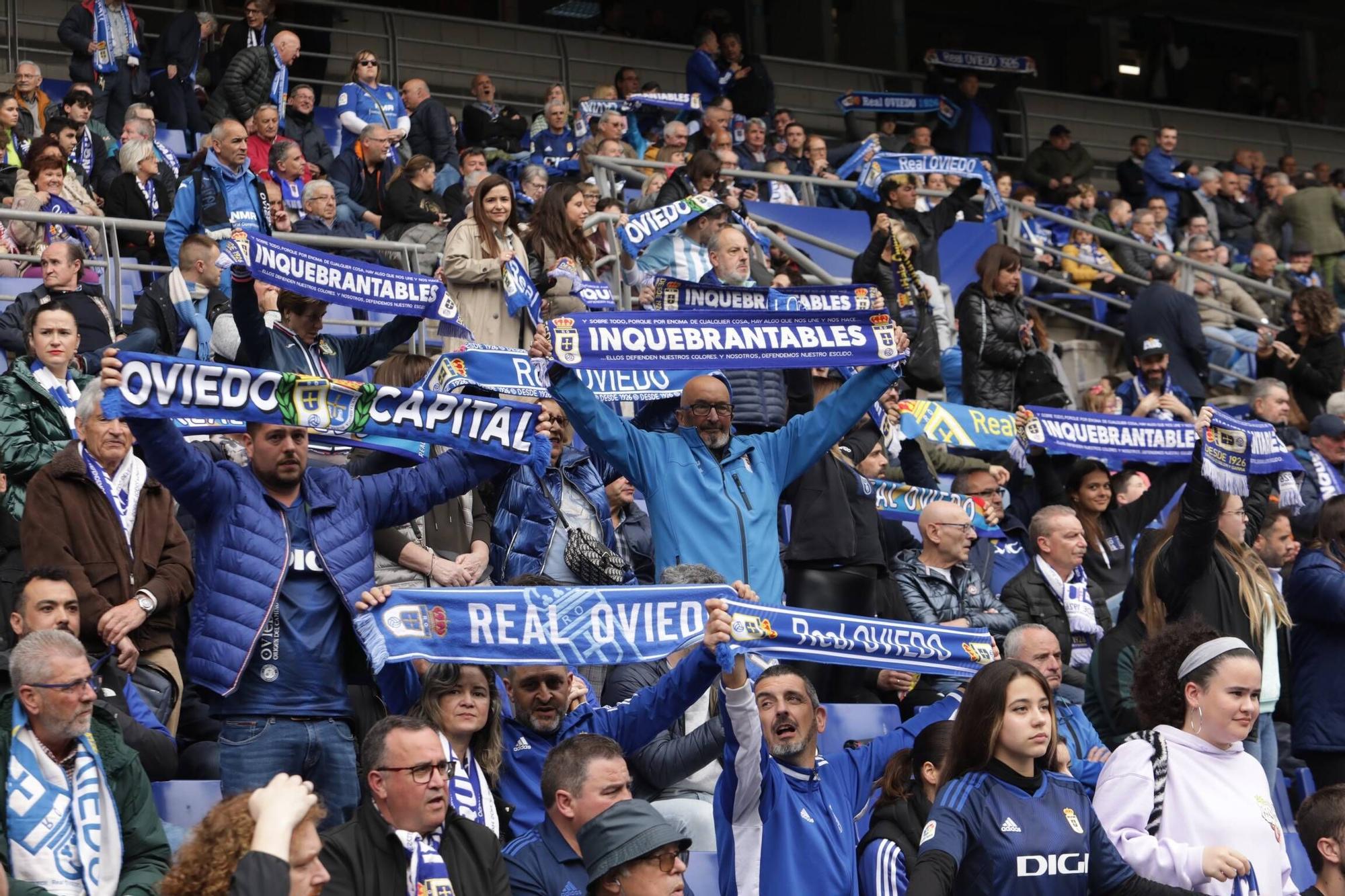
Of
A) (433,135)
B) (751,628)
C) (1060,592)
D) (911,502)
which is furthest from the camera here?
(433,135)

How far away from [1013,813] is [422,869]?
5.14ft

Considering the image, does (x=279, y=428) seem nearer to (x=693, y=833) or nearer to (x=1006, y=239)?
(x=693, y=833)

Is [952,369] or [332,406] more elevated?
[952,369]

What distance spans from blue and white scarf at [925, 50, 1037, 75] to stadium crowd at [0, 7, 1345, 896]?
7.43 meters

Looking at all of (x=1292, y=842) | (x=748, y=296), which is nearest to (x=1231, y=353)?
(x=748, y=296)

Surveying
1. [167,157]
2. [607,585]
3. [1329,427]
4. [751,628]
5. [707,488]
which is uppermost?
[167,157]

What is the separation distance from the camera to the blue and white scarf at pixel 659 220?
1112 cm

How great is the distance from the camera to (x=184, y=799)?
6.41 metres

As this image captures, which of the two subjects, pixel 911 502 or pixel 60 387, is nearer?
pixel 60 387

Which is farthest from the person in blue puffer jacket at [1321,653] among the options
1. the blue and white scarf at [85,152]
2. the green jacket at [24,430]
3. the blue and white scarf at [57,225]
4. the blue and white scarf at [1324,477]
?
the blue and white scarf at [85,152]

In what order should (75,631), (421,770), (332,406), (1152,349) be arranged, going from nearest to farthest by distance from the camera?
(421,770) → (75,631) → (332,406) → (1152,349)

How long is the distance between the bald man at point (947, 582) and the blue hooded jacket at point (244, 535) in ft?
8.57

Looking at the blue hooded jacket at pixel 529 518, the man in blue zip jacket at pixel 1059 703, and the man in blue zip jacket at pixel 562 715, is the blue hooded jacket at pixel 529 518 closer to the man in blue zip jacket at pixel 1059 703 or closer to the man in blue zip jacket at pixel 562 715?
the man in blue zip jacket at pixel 562 715

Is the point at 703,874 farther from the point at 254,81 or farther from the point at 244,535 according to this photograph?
the point at 254,81
